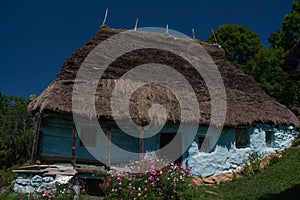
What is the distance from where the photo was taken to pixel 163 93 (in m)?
13.8

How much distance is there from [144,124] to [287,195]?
5.77 m

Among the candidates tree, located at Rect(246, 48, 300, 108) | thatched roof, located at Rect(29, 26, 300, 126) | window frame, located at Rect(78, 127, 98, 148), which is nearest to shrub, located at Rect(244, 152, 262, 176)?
thatched roof, located at Rect(29, 26, 300, 126)

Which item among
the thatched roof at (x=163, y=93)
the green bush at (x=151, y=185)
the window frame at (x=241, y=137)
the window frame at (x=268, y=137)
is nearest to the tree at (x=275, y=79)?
the thatched roof at (x=163, y=93)

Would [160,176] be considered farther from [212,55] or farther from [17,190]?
[212,55]

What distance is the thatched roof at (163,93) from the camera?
1207 centimetres

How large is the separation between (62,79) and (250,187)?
8.83m

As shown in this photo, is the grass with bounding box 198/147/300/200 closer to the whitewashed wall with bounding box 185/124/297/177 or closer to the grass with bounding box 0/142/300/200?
the grass with bounding box 0/142/300/200

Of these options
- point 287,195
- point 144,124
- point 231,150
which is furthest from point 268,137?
point 287,195

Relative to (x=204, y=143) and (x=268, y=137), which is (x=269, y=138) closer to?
(x=268, y=137)

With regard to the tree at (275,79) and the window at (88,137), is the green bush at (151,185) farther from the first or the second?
the tree at (275,79)

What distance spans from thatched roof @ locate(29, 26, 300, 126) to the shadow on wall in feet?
15.3

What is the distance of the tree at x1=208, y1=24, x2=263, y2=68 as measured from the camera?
29.9 m

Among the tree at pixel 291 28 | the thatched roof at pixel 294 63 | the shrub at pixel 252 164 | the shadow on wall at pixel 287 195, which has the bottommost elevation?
the shadow on wall at pixel 287 195

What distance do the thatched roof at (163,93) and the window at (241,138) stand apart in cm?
74
